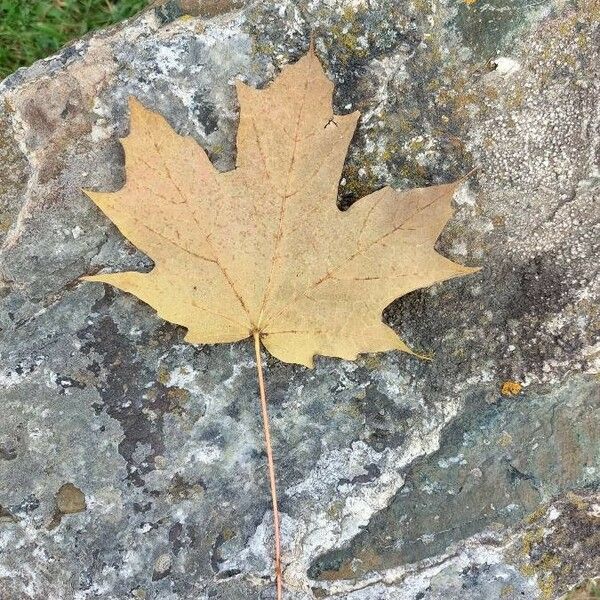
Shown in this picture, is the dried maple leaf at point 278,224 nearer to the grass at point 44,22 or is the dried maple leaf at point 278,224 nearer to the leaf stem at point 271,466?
the leaf stem at point 271,466

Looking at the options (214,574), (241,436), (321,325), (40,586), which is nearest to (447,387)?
(321,325)

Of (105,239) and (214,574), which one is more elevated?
(105,239)

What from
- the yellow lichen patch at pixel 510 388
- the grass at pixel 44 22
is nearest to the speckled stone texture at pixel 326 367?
the yellow lichen patch at pixel 510 388

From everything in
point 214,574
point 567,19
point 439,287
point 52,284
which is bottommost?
point 214,574

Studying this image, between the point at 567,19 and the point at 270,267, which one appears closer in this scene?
the point at 270,267

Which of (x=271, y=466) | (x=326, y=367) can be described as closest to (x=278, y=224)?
(x=326, y=367)

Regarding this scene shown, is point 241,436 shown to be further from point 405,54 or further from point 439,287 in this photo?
point 405,54

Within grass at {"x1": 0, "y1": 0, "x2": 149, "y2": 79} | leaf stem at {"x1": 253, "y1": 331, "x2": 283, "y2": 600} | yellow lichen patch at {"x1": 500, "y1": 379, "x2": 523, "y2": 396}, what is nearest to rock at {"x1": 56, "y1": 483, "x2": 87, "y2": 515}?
leaf stem at {"x1": 253, "y1": 331, "x2": 283, "y2": 600}
